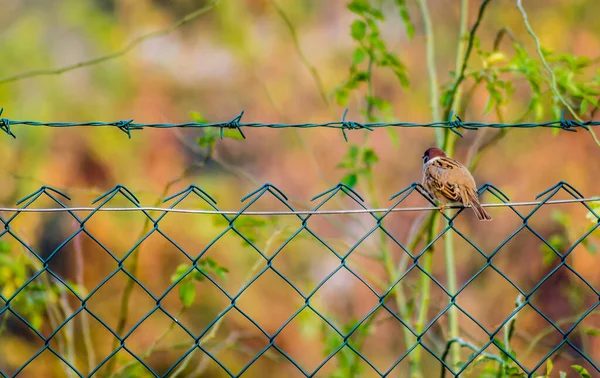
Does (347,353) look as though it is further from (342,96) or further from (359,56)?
(359,56)

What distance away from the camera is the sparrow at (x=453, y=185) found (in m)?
2.48

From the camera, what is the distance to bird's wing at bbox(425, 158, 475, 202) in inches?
97.7

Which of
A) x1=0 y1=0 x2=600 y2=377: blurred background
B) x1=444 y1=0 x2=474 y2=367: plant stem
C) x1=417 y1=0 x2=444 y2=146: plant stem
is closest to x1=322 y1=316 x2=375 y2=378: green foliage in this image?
x1=444 y1=0 x2=474 y2=367: plant stem

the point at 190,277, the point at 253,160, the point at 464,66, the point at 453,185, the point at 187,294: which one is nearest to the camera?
the point at 187,294

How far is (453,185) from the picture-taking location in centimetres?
249

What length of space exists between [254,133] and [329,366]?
211cm

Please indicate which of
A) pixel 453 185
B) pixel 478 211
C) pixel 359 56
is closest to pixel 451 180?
pixel 453 185

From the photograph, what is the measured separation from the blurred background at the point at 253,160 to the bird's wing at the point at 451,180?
95.8 inches

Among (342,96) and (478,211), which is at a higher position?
(342,96)

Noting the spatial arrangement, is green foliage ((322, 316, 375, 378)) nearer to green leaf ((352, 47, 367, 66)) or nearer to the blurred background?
green leaf ((352, 47, 367, 66))

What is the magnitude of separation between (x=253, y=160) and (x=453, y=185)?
4.29 meters

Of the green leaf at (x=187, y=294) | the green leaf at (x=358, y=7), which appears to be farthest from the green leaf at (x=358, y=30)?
the green leaf at (x=187, y=294)

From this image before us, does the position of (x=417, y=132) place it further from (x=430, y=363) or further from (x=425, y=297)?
(x=425, y=297)

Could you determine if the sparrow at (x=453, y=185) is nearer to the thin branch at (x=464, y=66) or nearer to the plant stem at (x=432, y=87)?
the thin branch at (x=464, y=66)
